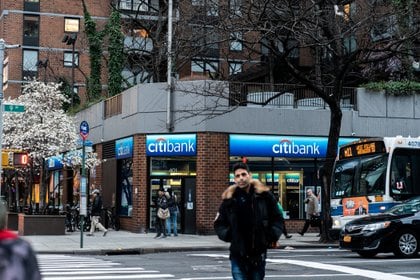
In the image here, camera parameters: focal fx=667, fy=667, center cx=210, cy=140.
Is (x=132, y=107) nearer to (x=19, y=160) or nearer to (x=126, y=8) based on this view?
(x=19, y=160)

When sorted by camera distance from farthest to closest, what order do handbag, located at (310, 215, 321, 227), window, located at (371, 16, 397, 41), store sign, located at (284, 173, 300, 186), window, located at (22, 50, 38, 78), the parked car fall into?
1. window, located at (22, 50, 38, 78)
2. store sign, located at (284, 173, 300, 186)
3. handbag, located at (310, 215, 321, 227)
4. window, located at (371, 16, 397, 41)
5. the parked car

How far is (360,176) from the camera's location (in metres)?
19.3

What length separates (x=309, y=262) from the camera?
14.7m

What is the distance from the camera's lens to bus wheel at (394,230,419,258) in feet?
50.6

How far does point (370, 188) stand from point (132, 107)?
40.7 feet

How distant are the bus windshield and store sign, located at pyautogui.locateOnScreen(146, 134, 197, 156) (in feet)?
24.1

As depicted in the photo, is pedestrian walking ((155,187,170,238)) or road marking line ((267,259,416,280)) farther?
pedestrian walking ((155,187,170,238))

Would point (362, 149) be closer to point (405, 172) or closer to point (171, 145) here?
point (405, 172)

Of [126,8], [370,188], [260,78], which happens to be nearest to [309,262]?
[370,188]

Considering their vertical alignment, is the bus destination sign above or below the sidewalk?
above

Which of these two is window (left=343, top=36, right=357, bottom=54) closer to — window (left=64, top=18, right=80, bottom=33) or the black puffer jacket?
the black puffer jacket

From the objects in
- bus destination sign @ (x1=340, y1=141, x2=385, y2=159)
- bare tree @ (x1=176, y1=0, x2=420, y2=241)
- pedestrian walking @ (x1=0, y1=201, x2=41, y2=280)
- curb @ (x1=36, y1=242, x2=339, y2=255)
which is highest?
bare tree @ (x1=176, y1=0, x2=420, y2=241)

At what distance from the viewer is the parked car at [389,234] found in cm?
1537

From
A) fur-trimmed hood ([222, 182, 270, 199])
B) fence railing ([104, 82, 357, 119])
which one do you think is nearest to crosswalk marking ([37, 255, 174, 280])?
fur-trimmed hood ([222, 182, 270, 199])
